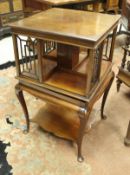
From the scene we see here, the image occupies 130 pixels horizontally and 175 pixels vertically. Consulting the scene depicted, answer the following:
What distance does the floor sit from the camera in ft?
4.53

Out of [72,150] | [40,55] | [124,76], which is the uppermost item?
[40,55]

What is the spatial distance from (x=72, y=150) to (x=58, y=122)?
23 cm

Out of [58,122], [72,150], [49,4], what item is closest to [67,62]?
[58,122]

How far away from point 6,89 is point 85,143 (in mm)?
1011

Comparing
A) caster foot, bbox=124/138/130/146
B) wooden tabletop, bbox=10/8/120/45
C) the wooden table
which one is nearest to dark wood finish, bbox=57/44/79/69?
the wooden table

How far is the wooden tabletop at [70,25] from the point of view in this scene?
1006 mm

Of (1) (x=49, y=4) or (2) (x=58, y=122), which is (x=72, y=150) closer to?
(2) (x=58, y=122)

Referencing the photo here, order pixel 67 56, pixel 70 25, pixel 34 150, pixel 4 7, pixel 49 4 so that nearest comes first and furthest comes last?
pixel 70 25 < pixel 67 56 < pixel 34 150 < pixel 49 4 < pixel 4 7

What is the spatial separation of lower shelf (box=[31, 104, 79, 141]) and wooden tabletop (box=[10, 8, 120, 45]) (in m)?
0.59

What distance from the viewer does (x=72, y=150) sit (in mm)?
1510

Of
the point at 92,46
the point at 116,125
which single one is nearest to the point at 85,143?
the point at 116,125

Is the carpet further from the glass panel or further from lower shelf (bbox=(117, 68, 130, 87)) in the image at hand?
the glass panel

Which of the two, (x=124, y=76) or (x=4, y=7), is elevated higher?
(x=4, y=7)

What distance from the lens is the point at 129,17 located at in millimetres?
2533
